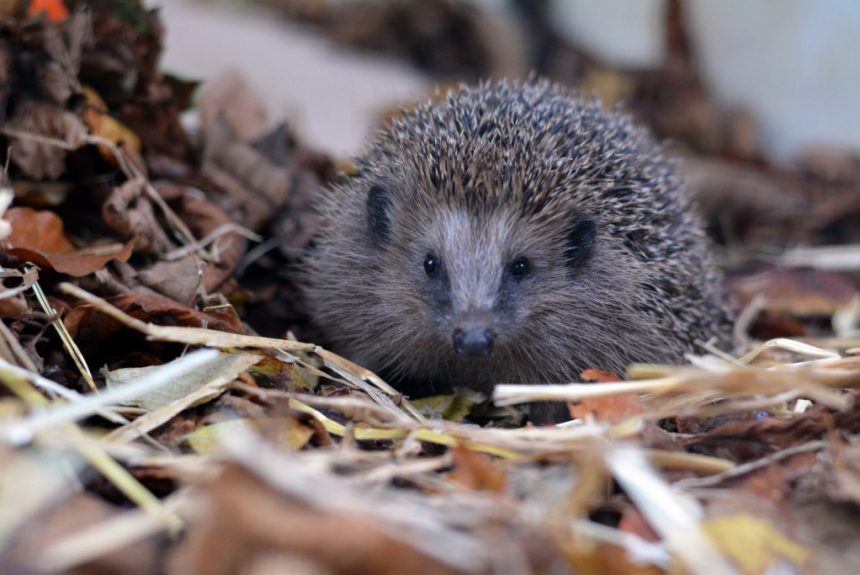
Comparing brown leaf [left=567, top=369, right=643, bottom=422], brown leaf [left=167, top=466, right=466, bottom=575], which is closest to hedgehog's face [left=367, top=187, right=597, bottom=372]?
brown leaf [left=567, top=369, right=643, bottom=422]

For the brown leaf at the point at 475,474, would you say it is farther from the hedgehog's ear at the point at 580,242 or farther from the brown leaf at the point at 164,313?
the hedgehog's ear at the point at 580,242

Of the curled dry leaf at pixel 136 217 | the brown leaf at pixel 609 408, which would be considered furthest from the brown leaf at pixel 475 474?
the curled dry leaf at pixel 136 217

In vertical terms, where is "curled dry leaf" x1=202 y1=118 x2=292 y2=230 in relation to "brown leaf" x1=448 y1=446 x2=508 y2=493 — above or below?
above

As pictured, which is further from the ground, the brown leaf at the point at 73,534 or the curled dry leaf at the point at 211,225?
the curled dry leaf at the point at 211,225

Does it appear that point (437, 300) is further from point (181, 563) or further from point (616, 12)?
point (616, 12)

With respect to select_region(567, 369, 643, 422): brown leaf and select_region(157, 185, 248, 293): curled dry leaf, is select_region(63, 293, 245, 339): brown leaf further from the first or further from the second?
select_region(567, 369, 643, 422): brown leaf

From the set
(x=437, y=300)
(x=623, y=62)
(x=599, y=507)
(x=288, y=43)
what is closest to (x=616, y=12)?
(x=623, y=62)

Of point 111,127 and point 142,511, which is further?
point 111,127

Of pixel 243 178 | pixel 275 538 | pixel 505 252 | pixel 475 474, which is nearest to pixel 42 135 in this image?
pixel 243 178
